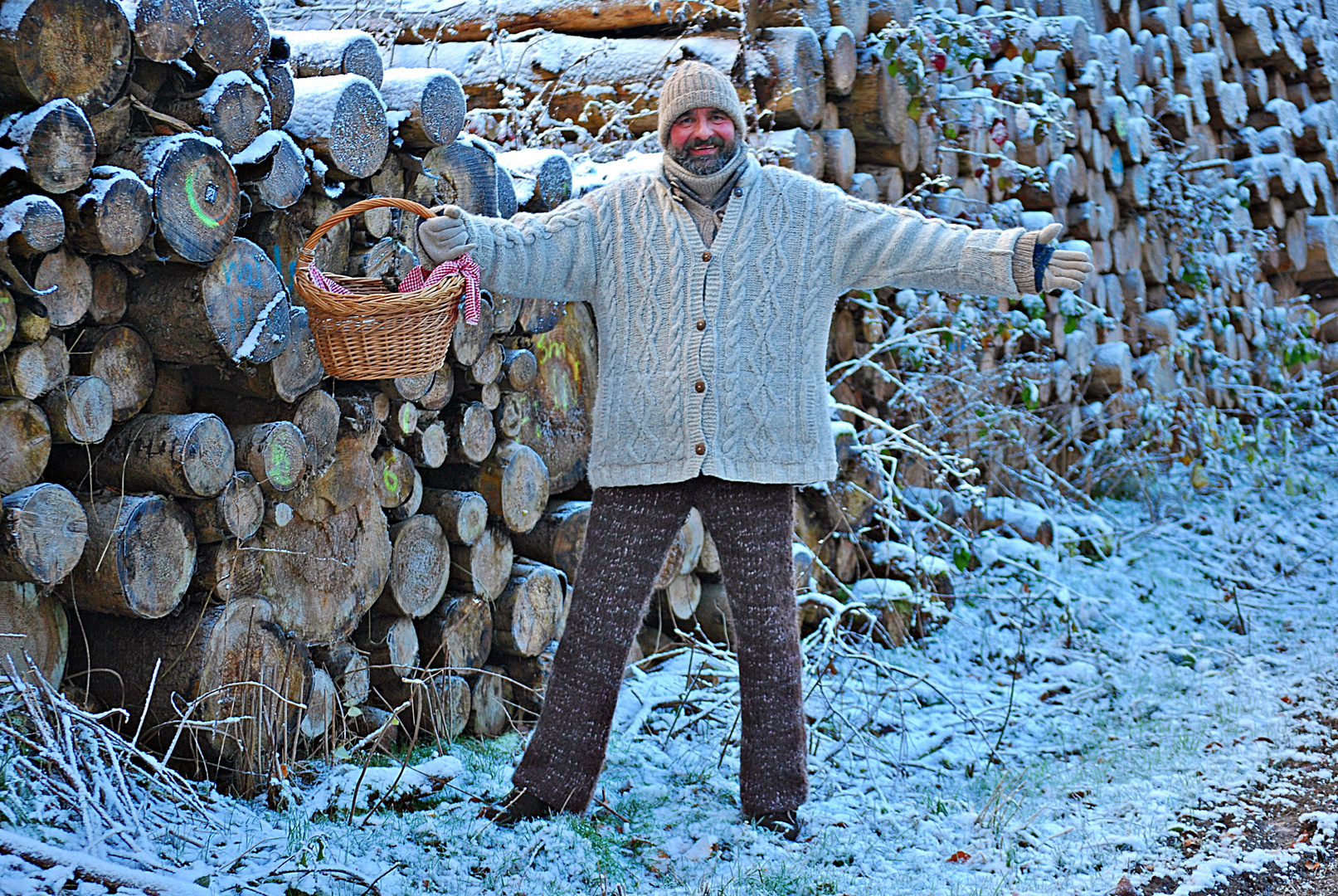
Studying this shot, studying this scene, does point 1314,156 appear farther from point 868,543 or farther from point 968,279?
point 968,279

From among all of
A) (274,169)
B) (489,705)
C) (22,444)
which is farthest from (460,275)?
(489,705)

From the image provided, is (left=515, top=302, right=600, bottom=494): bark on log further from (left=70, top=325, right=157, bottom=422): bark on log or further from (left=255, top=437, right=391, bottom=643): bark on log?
(left=70, top=325, right=157, bottom=422): bark on log

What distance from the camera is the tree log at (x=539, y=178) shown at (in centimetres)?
321

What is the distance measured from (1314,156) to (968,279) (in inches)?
289

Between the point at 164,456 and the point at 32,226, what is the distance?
498 mm

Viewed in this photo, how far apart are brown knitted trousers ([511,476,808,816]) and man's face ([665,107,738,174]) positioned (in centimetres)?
73

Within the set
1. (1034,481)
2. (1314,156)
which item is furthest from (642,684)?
(1314,156)

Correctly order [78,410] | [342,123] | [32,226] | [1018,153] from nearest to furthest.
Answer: [32,226]
[78,410]
[342,123]
[1018,153]

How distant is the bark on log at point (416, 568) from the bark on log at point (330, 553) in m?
0.04

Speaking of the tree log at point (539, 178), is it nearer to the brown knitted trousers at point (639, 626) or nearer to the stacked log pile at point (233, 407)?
the stacked log pile at point (233, 407)

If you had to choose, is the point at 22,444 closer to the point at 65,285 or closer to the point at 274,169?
the point at 65,285

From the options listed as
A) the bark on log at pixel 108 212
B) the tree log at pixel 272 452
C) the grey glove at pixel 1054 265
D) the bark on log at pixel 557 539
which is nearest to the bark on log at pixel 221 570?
the tree log at pixel 272 452

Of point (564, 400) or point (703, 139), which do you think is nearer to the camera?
point (703, 139)

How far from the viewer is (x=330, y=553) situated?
268 cm
